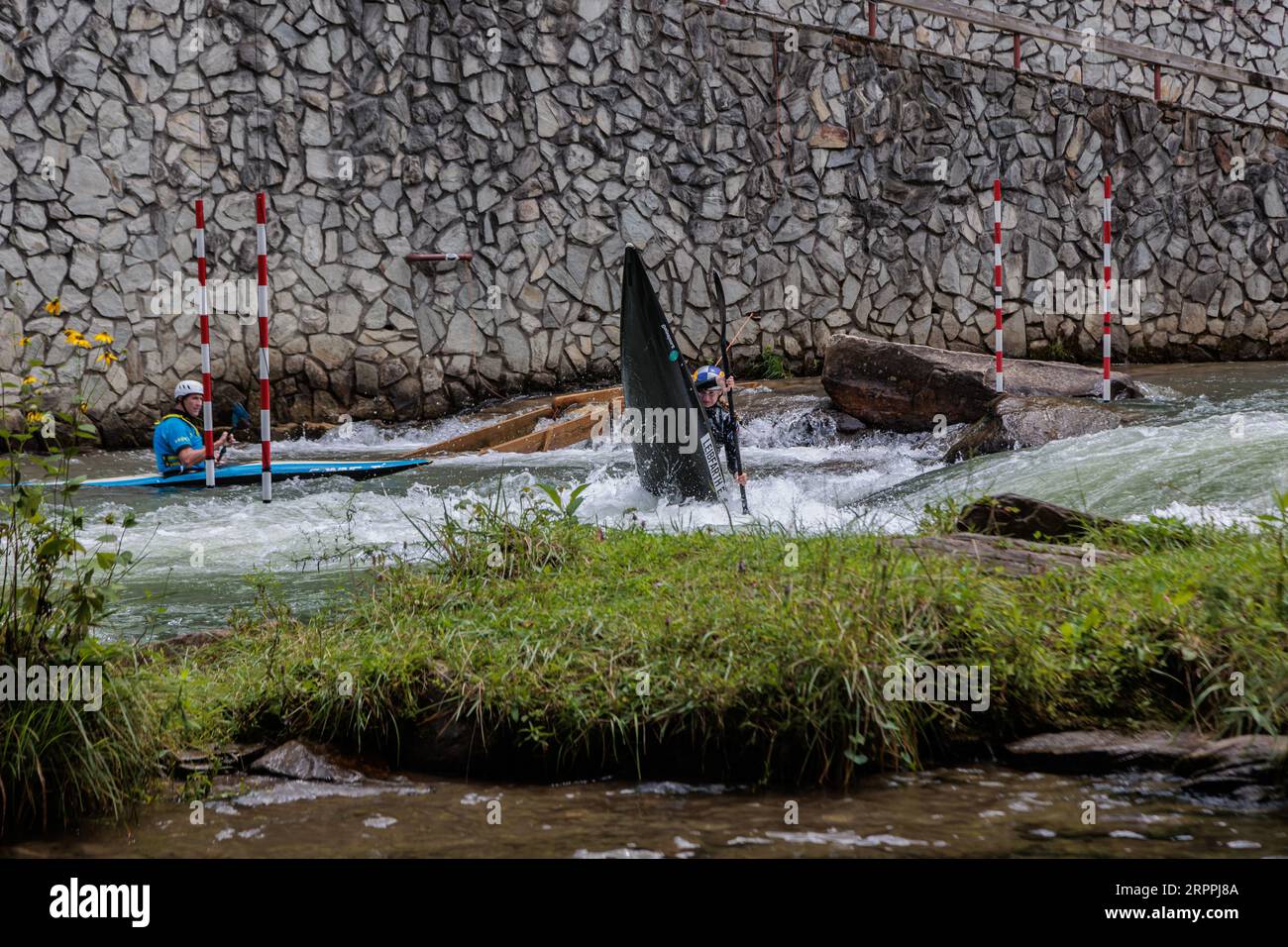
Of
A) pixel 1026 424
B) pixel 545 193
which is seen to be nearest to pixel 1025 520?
pixel 1026 424

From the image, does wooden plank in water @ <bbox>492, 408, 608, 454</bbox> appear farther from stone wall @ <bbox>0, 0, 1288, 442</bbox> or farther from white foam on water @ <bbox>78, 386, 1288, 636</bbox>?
stone wall @ <bbox>0, 0, 1288, 442</bbox>

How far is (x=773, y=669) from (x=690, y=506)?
410cm

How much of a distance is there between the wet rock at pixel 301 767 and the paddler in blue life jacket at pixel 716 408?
4.56 m

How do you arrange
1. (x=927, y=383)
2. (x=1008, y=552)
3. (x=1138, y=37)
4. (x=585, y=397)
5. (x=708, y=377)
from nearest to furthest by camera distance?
1. (x=1008, y=552)
2. (x=708, y=377)
3. (x=927, y=383)
4. (x=585, y=397)
5. (x=1138, y=37)

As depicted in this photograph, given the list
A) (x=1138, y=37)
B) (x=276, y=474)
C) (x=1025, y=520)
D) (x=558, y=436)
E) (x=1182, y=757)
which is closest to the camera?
(x=1182, y=757)

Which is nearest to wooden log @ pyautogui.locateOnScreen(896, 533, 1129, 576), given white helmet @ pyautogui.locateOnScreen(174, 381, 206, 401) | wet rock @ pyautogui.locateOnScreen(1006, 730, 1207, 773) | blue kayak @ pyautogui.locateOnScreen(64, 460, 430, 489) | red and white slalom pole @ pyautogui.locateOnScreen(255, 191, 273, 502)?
wet rock @ pyautogui.locateOnScreen(1006, 730, 1207, 773)

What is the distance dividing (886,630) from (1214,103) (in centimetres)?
1516

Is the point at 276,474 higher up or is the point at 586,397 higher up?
the point at 586,397

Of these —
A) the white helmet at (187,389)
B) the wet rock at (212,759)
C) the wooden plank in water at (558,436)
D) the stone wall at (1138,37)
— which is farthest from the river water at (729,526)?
the stone wall at (1138,37)

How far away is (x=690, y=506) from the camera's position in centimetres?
803

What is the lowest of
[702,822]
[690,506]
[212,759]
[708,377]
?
[702,822]

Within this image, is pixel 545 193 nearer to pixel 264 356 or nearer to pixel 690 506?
pixel 264 356

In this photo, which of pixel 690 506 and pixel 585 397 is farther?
pixel 585 397
